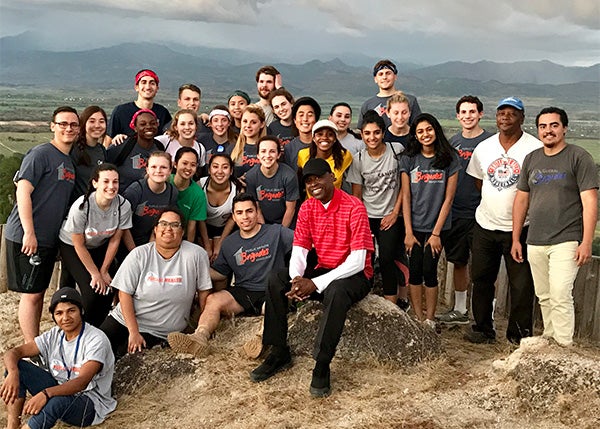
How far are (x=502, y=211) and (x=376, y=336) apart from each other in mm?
1832

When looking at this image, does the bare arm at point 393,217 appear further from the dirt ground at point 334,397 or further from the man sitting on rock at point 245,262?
the dirt ground at point 334,397

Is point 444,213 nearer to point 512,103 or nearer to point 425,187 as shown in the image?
point 425,187

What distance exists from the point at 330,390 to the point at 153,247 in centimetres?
229

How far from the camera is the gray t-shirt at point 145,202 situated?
6.62 metres

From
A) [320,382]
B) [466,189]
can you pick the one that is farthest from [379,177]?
[320,382]

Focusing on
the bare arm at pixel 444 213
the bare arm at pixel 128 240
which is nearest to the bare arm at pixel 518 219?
the bare arm at pixel 444 213

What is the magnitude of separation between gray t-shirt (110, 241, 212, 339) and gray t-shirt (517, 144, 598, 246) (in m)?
3.27

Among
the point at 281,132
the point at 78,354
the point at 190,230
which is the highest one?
the point at 281,132

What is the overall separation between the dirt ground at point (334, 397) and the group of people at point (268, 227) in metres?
0.19

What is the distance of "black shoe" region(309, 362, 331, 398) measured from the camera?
17.2ft

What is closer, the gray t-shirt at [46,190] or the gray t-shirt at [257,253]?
the gray t-shirt at [46,190]

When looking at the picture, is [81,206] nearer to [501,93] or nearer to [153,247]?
[153,247]

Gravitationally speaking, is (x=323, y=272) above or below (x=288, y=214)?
below

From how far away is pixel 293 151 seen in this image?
729 centimetres
